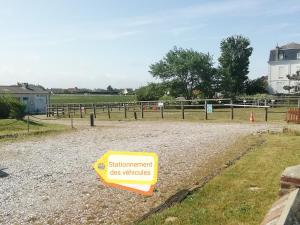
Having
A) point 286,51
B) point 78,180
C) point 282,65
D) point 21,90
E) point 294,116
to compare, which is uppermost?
point 286,51

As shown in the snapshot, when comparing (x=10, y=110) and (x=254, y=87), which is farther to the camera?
(x=254, y=87)

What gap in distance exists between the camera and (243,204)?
629cm

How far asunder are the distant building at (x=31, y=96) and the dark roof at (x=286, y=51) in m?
41.4

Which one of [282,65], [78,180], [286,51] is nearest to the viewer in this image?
[78,180]

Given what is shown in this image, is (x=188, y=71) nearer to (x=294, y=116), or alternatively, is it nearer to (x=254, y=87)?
(x=254, y=87)

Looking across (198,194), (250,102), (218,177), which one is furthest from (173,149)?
(250,102)

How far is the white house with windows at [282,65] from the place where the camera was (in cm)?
6944

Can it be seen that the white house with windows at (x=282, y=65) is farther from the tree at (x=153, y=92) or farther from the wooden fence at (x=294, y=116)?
the wooden fence at (x=294, y=116)

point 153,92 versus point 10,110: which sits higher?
point 153,92

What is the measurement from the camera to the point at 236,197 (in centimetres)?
670

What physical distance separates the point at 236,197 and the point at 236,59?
191ft

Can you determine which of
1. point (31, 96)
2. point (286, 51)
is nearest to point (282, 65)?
point (286, 51)

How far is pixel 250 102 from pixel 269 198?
38966 millimetres

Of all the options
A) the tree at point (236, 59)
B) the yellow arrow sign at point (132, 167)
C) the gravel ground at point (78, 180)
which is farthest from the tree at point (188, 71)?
the yellow arrow sign at point (132, 167)
